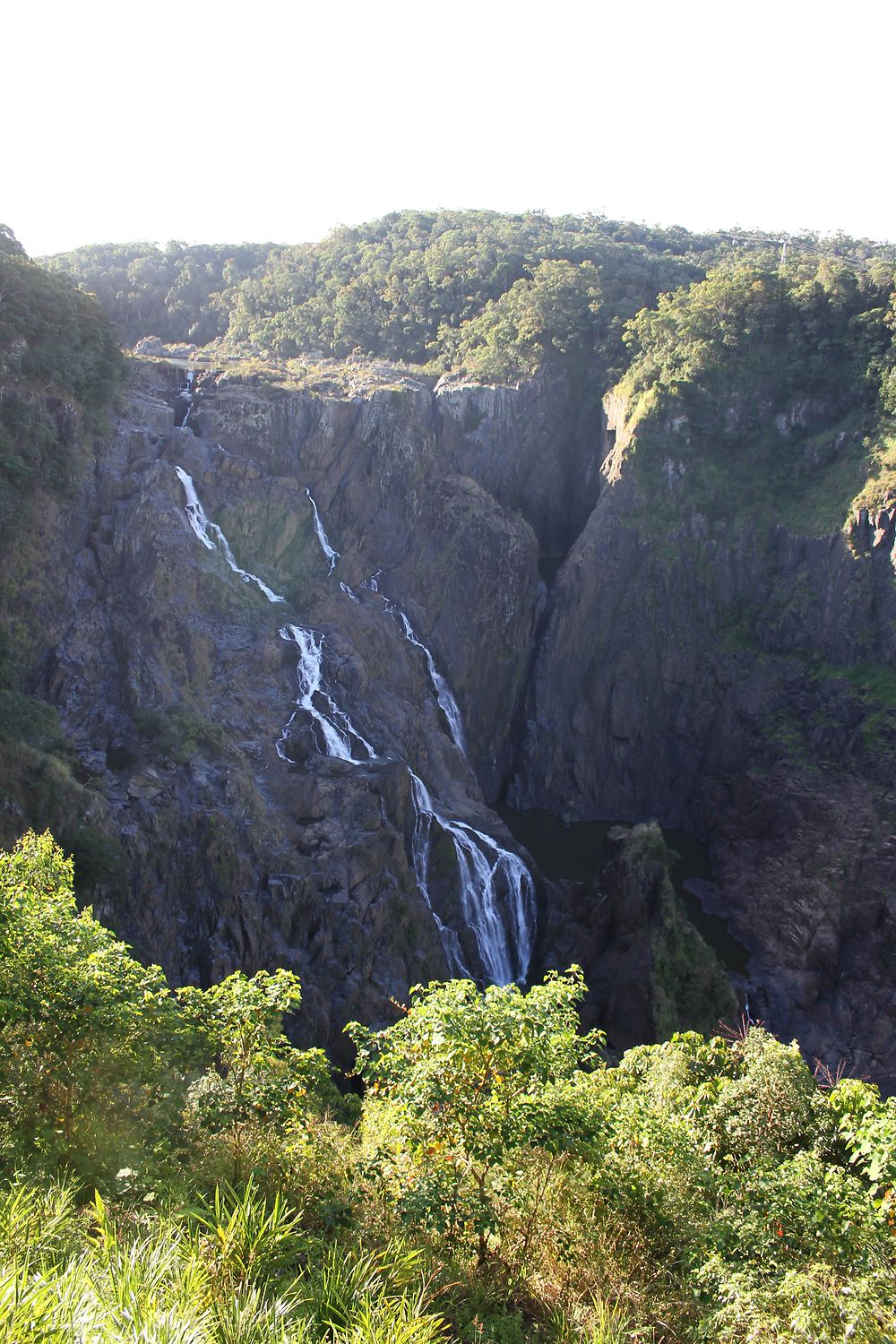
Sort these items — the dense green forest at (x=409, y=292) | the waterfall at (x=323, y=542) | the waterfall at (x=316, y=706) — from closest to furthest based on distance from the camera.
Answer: the waterfall at (x=316, y=706) → the waterfall at (x=323, y=542) → the dense green forest at (x=409, y=292)

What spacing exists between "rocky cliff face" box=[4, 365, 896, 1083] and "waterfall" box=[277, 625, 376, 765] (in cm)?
20

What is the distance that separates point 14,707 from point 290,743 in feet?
27.5

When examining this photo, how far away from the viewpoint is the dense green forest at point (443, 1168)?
7.77 m

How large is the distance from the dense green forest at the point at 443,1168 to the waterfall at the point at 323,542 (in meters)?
27.1

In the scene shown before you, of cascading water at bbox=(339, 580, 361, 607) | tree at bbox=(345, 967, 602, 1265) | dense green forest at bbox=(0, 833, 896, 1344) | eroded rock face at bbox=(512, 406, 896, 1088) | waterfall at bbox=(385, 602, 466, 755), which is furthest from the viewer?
waterfall at bbox=(385, 602, 466, 755)

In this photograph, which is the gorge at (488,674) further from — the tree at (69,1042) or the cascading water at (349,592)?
the tree at (69,1042)

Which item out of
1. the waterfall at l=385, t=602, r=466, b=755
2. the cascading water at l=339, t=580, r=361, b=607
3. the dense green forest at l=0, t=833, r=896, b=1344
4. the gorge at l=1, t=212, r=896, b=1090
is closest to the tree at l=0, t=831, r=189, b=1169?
the dense green forest at l=0, t=833, r=896, b=1344

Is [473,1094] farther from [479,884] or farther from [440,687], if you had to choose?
[440,687]

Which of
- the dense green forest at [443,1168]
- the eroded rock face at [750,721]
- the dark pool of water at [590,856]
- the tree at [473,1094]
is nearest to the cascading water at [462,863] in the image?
the dark pool of water at [590,856]

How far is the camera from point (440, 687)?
39.8 metres

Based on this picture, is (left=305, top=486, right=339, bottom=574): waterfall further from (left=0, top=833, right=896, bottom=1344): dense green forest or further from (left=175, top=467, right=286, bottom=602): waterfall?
(left=0, top=833, right=896, bottom=1344): dense green forest


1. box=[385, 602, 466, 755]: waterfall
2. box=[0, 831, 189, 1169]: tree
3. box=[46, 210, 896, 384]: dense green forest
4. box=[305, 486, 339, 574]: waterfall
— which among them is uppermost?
box=[46, 210, 896, 384]: dense green forest

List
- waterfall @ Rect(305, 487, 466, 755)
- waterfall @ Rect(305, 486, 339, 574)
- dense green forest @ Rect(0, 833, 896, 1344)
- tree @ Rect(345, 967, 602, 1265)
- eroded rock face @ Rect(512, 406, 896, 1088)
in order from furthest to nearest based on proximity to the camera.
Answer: waterfall @ Rect(305, 487, 466, 755) < waterfall @ Rect(305, 486, 339, 574) < eroded rock face @ Rect(512, 406, 896, 1088) < tree @ Rect(345, 967, 602, 1265) < dense green forest @ Rect(0, 833, 896, 1344)

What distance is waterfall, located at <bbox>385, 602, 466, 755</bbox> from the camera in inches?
1537
